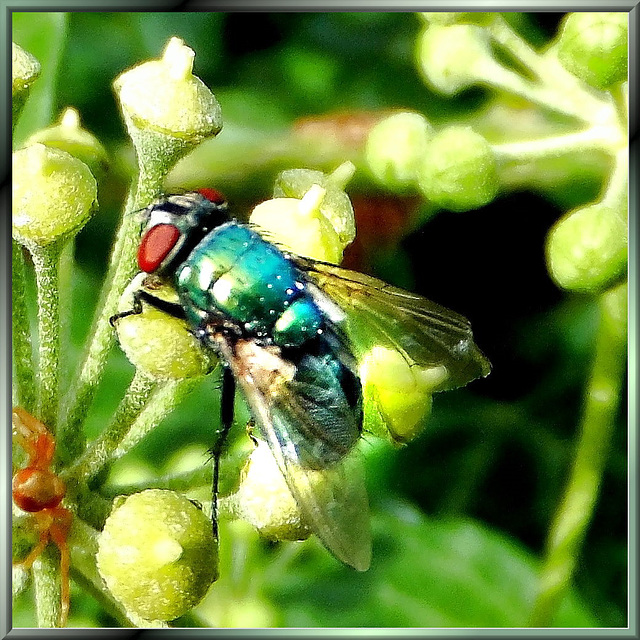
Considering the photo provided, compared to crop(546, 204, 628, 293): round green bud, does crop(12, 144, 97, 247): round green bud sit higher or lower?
higher

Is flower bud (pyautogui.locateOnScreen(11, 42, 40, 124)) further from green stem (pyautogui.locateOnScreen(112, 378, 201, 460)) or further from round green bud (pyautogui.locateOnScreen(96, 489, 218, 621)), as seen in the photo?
round green bud (pyautogui.locateOnScreen(96, 489, 218, 621))

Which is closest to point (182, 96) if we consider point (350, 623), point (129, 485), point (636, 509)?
point (129, 485)

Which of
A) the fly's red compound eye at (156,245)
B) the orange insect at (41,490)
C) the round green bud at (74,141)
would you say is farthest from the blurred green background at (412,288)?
the orange insect at (41,490)

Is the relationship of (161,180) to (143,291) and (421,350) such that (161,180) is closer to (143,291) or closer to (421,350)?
(143,291)

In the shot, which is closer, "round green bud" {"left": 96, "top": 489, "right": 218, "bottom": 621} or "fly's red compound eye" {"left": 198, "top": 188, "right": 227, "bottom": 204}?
"round green bud" {"left": 96, "top": 489, "right": 218, "bottom": 621}

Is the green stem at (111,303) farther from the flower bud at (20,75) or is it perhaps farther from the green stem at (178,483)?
the flower bud at (20,75)

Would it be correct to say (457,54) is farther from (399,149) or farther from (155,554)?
(155,554)

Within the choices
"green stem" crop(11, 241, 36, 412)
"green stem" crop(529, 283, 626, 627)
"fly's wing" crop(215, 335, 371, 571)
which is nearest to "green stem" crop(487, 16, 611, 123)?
"green stem" crop(529, 283, 626, 627)
